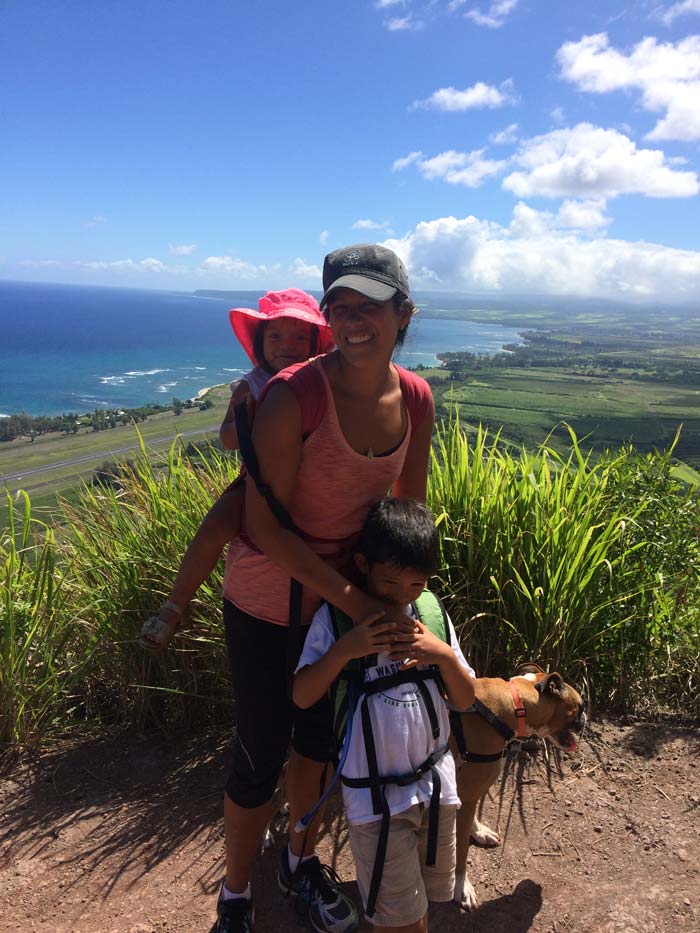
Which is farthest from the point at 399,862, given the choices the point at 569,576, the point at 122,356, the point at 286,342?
the point at 122,356

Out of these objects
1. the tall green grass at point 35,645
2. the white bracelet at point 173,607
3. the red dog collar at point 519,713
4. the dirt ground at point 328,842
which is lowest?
the dirt ground at point 328,842

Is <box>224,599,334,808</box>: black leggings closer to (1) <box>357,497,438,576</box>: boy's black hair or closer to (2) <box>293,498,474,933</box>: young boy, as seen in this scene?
(2) <box>293,498,474,933</box>: young boy

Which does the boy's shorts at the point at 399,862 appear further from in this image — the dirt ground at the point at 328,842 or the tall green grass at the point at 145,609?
the tall green grass at the point at 145,609

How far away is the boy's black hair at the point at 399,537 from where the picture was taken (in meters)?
1.47

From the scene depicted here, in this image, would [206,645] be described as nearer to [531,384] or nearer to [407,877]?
[407,877]

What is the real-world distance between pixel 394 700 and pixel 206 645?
1652 mm

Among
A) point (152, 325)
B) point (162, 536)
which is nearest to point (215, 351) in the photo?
point (152, 325)

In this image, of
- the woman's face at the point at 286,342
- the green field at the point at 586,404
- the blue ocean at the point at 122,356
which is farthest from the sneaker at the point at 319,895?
the blue ocean at the point at 122,356

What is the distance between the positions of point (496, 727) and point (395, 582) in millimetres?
685

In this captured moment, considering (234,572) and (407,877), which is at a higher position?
(234,572)

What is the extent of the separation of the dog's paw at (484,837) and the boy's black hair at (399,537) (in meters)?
1.36

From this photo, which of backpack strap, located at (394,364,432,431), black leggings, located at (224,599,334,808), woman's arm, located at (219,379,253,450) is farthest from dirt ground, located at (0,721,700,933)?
backpack strap, located at (394,364,432,431)

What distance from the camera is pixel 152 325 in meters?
170

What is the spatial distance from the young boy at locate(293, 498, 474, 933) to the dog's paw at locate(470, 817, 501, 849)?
0.76 m
